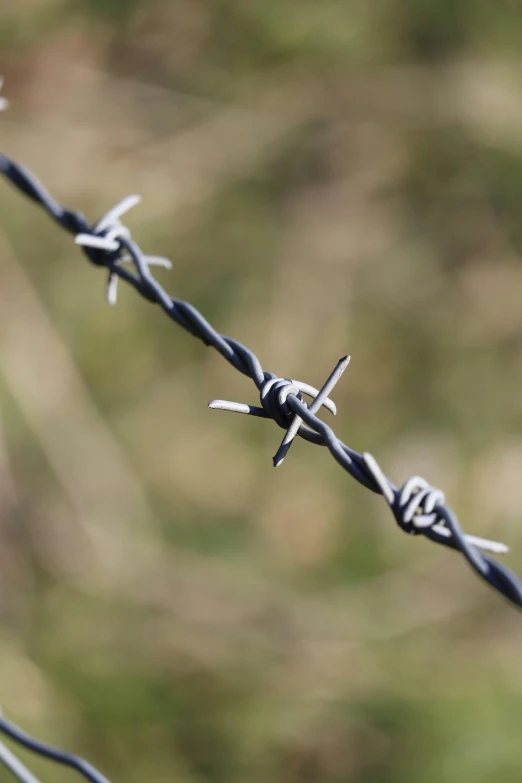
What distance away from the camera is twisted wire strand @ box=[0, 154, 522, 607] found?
0.89 m

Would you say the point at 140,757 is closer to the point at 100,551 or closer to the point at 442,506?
the point at 100,551

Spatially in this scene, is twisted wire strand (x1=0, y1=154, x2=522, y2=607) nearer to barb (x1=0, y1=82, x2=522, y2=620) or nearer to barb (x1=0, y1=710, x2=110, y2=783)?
barb (x1=0, y1=82, x2=522, y2=620)

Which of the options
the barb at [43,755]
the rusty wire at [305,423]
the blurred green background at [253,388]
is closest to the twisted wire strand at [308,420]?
the rusty wire at [305,423]

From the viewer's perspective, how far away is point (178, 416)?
359 cm

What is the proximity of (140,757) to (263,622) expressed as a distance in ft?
1.98

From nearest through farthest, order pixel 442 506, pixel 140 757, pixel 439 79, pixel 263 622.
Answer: pixel 442 506, pixel 140 757, pixel 263 622, pixel 439 79

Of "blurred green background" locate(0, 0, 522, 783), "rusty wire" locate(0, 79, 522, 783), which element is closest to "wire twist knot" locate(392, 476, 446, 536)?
"rusty wire" locate(0, 79, 522, 783)

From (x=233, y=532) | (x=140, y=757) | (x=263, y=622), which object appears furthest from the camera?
(x=233, y=532)

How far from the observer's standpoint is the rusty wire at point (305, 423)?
0.90 meters

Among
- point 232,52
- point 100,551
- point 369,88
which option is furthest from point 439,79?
point 100,551

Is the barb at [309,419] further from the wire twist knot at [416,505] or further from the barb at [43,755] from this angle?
the barb at [43,755]

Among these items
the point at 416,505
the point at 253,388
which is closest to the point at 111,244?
the point at 416,505

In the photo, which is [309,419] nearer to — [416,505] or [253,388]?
[416,505]

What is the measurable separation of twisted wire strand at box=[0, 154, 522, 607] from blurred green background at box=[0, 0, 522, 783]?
1.86 meters
